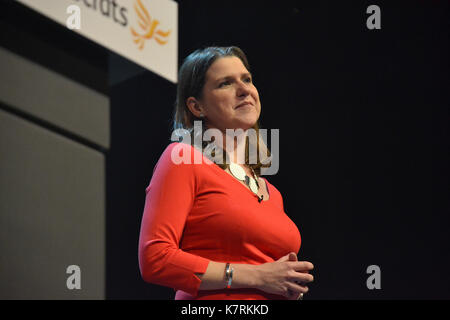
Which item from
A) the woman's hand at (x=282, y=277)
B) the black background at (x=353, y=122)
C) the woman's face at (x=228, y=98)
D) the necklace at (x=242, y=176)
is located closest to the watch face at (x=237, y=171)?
the necklace at (x=242, y=176)

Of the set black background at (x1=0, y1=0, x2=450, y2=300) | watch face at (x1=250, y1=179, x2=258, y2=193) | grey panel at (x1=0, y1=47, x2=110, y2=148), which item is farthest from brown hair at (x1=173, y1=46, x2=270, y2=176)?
black background at (x1=0, y1=0, x2=450, y2=300)

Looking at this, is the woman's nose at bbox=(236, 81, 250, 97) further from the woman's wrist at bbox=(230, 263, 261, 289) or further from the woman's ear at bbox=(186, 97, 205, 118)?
the woman's wrist at bbox=(230, 263, 261, 289)

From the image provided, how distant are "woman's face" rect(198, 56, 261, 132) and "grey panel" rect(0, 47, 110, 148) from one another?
0.44m

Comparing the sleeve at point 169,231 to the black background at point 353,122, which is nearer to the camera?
the sleeve at point 169,231

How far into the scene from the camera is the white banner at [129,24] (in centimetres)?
164

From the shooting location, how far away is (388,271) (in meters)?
2.70

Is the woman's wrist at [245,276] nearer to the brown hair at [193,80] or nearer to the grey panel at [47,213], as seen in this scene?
the brown hair at [193,80]

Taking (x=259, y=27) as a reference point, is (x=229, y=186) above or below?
below

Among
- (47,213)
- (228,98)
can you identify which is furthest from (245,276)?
(47,213)

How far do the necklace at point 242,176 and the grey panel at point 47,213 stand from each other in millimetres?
530

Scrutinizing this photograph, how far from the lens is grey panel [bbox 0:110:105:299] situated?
5.18 ft

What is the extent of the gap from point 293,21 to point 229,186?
1633 millimetres

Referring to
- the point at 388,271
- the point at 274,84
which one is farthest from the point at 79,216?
the point at 388,271
